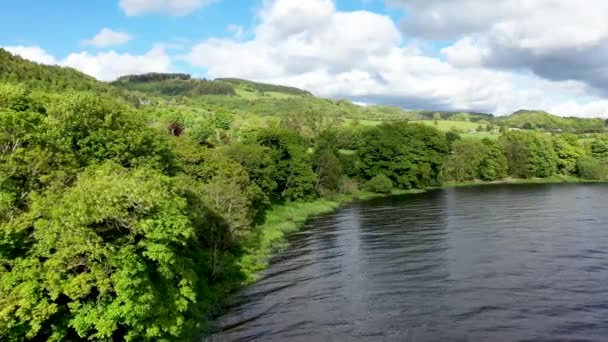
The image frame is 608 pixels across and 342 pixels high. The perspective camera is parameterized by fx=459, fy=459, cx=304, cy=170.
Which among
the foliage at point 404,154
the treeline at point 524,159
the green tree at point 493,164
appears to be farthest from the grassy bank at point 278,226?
the green tree at point 493,164

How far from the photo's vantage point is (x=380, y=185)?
387 ft

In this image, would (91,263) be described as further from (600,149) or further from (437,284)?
(600,149)

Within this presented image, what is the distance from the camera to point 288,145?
9388 cm

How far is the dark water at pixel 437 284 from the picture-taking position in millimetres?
30219

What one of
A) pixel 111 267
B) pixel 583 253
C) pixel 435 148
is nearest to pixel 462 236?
pixel 583 253

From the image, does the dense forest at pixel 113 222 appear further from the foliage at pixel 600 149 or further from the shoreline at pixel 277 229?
the foliage at pixel 600 149

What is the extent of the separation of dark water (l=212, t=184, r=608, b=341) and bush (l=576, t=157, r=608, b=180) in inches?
3451

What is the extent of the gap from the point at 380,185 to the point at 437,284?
79.6 metres

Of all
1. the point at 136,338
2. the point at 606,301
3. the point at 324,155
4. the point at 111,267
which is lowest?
the point at 606,301

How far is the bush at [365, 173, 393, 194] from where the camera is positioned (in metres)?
118

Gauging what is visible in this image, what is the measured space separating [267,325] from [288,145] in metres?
63.8

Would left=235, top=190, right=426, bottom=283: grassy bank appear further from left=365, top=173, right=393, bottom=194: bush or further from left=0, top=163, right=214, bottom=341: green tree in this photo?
left=0, top=163, right=214, bottom=341: green tree

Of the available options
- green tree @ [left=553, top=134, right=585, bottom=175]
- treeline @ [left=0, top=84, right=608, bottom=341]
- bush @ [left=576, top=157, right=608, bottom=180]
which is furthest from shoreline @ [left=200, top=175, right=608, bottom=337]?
green tree @ [left=553, top=134, right=585, bottom=175]

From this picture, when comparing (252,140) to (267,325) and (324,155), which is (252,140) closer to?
(324,155)
